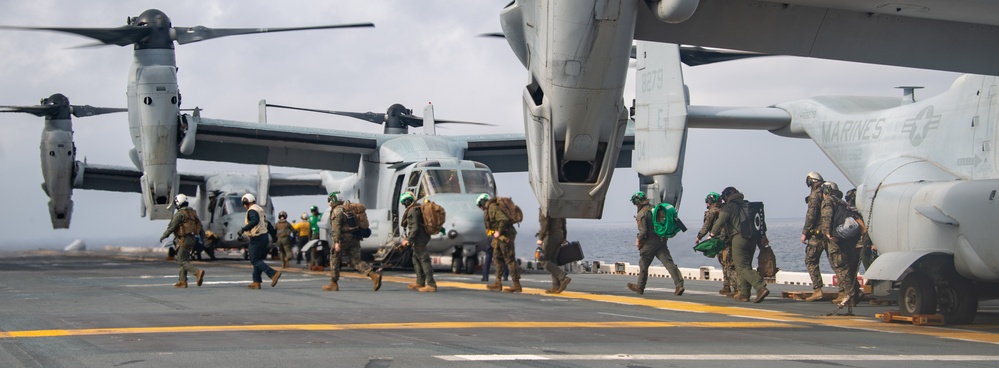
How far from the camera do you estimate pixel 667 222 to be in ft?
51.6

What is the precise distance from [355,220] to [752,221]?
6.03m

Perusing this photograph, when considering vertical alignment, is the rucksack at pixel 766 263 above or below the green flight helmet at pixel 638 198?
below

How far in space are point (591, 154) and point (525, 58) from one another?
1.37 metres

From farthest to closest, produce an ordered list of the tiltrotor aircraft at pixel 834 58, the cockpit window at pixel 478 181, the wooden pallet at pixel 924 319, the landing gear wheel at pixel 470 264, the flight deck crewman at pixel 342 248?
the landing gear wheel at pixel 470 264 < the cockpit window at pixel 478 181 < the flight deck crewman at pixel 342 248 < the wooden pallet at pixel 924 319 < the tiltrotor aircraft at pixel 834 58

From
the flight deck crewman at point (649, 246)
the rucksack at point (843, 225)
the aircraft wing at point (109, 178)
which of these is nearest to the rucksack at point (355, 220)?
the flight deck crewman at point (649, 246)

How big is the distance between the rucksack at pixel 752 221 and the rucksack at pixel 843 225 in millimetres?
1135

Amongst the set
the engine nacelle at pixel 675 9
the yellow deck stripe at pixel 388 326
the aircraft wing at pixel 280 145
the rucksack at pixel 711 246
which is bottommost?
the yellow deck stripe at pixel 388 326

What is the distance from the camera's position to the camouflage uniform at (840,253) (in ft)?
45.1

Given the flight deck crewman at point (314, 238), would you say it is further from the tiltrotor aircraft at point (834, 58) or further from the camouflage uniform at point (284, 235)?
the tiltrotor aircraft at point (834, 58)

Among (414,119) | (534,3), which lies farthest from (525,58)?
(414,119)

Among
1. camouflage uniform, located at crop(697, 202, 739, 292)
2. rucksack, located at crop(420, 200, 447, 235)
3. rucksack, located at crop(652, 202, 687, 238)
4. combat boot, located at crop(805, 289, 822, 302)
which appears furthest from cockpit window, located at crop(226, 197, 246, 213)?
combat boot, located at crop(805, 289, 822, 302)

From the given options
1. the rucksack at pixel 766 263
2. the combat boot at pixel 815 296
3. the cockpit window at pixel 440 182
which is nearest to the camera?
the combat boot at pixel 815 296

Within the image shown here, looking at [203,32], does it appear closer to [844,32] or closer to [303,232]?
[303,232]

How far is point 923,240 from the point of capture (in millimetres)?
11586
